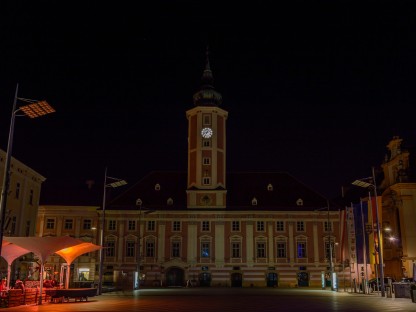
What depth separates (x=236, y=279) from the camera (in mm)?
64125

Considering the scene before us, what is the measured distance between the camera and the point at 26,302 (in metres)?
27.0

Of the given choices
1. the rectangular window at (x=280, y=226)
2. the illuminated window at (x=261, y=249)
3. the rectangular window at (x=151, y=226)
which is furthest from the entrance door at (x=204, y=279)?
the rectangular window at (x=280, y=226)

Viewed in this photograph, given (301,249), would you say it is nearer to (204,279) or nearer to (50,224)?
(204,279)

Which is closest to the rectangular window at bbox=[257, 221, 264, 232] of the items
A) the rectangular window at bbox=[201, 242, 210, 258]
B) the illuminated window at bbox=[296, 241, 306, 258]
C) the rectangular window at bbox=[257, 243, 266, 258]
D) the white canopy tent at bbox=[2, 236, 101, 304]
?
the rectangular window at bbox=[257, 243, 266, 258]

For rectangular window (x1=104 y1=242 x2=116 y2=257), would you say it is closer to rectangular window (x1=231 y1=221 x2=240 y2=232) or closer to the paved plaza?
rectangular window (x1=231 y1=221 x2=240 y2=232)

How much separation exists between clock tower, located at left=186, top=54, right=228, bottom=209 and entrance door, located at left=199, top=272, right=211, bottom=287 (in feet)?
30.0

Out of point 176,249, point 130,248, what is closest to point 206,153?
point 176,249

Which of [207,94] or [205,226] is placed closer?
[205,226]

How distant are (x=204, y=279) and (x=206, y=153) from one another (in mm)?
17356

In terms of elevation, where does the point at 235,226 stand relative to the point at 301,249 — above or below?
above

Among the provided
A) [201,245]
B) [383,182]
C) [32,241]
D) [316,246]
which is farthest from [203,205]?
[32,241]

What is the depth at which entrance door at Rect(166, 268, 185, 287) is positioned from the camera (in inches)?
2534

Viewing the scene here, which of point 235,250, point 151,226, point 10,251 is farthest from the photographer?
point 151,226

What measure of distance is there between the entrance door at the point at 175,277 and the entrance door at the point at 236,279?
6744mm
